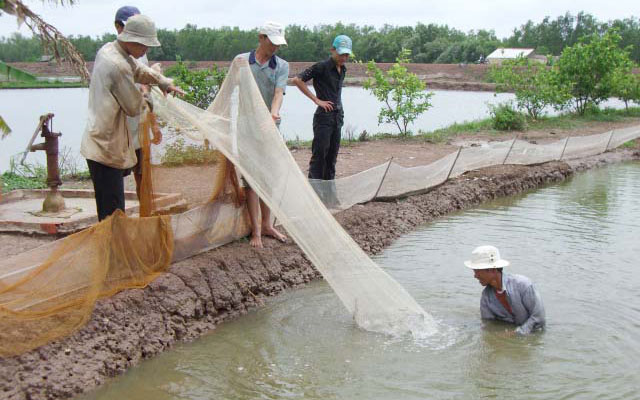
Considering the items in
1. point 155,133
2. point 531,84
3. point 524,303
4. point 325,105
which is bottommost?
point 524,303

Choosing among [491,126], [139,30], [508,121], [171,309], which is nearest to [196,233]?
[171,309]

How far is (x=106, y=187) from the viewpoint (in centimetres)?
450

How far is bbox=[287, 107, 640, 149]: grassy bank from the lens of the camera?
12797 millimetres

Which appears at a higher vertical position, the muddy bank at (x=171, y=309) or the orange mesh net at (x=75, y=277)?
the orange mesh net at (x=75, y=277)

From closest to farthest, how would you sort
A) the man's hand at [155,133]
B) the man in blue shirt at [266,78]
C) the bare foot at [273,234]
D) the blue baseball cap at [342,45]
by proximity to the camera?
the man's hand at [155,133], the man in blue shirt at [266,78], the bare foot at [273,234], the blue baseball cap at [342,45]

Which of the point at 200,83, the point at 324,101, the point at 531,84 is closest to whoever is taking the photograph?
the point at 324,101

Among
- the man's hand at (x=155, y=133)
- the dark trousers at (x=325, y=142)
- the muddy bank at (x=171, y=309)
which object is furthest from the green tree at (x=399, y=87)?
the man's hand at (x=155, y=133)

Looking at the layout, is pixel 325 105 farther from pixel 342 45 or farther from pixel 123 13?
pixel 123 13

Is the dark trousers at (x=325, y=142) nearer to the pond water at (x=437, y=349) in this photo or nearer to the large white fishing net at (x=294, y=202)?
the pond water at (x=437, y=349)

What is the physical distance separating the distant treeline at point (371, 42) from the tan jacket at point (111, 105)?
2246 cm

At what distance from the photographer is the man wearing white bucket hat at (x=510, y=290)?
14.6 ft

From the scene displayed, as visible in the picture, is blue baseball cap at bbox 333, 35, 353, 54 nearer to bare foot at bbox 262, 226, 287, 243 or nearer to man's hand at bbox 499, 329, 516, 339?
bare foot at bbox 262, 226, 287, 243

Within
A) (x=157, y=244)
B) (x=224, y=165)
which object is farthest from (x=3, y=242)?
(x=224, y=165)

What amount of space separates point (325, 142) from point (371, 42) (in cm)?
4428
